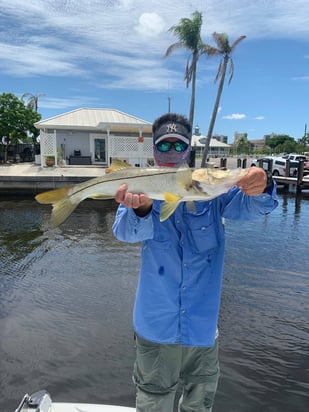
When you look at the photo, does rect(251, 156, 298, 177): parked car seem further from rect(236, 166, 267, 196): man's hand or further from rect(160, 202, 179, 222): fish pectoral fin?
rect(160, 202, 179, 222): fish pectoral fin

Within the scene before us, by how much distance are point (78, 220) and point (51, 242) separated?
3190 millimetres

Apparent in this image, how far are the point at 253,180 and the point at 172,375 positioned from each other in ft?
4.14

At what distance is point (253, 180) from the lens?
1873 millimetres

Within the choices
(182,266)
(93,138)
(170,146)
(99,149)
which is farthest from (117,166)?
(99,149)

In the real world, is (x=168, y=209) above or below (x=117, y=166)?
below

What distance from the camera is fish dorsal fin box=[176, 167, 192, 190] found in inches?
76.4

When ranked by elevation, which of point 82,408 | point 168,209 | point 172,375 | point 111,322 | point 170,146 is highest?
point 170,146

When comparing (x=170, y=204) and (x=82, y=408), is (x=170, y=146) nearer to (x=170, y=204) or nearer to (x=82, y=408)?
(x=170, y=204)

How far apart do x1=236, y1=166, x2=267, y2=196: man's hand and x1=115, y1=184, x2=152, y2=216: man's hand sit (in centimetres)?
54

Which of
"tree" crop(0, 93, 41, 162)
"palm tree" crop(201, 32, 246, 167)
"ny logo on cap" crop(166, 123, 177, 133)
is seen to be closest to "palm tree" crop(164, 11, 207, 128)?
"palm tree" crop(201, 32, 246, 167)

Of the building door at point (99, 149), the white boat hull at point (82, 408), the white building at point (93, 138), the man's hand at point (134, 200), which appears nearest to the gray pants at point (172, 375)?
the white boat hull at point (82, 408)

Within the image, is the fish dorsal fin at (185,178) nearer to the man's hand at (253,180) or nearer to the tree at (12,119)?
the man's hand at (253,180)

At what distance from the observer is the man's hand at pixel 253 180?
1.87m

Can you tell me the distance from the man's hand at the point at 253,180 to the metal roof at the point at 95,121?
76.0ft
